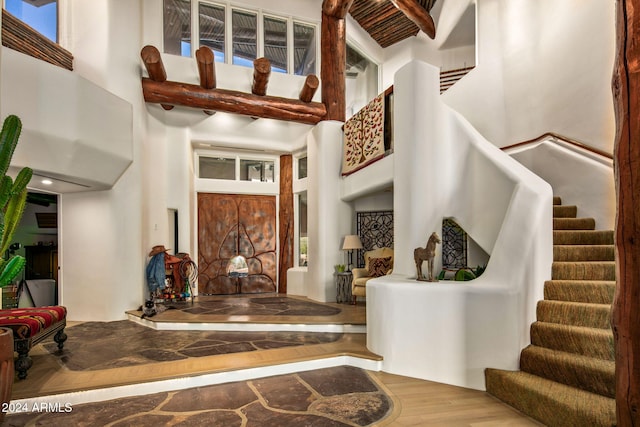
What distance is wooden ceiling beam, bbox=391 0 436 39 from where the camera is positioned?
23.1 ft

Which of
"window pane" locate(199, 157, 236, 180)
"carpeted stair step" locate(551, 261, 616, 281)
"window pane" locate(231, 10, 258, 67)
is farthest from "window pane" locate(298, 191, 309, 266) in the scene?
"carpeted stair step" locate(551, 261, 616, 281)

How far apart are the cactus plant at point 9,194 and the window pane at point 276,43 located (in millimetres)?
5741

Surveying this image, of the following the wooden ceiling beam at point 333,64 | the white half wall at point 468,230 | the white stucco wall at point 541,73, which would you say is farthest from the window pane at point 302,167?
the white half wall at point 468,230

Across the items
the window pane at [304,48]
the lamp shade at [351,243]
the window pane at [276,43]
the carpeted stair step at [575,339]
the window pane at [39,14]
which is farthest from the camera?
the window pane at [304,48]

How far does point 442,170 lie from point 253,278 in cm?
536

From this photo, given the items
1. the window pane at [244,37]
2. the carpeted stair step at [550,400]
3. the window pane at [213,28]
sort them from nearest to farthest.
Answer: the carpeted stair step at [550,400] → the window pane at [213,28] → the window pane at [244,37]

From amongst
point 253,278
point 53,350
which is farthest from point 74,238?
point 253,278

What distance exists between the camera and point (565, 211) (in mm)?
4445

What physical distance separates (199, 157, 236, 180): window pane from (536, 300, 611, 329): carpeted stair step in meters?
6.80

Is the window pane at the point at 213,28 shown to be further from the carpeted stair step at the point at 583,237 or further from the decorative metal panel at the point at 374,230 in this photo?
the carpeted stair step at the point at 583,237

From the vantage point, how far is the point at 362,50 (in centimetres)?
897

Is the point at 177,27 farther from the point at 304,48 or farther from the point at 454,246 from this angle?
the point at 454,246

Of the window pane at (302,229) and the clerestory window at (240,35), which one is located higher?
the clerestory window at (240,35)

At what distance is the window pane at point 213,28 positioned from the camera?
7.32 meters
